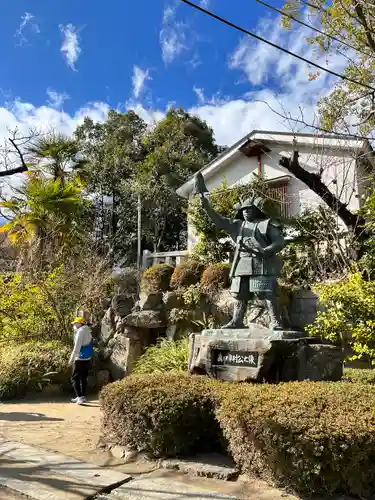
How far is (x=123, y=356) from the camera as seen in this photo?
10.3m

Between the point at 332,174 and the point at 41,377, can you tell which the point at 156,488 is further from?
the point at 332,174

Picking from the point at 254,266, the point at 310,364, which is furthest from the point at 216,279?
the point at 310,364

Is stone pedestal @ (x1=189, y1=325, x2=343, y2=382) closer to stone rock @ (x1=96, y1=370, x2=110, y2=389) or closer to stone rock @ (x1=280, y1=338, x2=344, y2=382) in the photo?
stone rock @ (x1=280, y1=338, x2=344, y2=382)

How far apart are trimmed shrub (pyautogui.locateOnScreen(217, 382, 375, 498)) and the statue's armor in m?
2.27

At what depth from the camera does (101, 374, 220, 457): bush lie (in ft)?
14.6

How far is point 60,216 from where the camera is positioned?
15195 mm

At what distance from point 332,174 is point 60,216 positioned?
9.31 m

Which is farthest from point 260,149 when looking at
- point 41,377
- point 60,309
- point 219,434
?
point 219,434

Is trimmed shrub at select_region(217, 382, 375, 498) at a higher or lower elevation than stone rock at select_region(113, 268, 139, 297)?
lower

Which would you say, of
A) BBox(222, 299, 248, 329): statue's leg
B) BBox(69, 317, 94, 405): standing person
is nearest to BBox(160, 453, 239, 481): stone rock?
BBox(222, 299, 248, 329): statue's leg

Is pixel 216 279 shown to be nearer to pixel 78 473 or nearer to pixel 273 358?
pixel 273 358

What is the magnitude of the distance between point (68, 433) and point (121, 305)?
5.47 m

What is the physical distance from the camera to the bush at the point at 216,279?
10.8 metres

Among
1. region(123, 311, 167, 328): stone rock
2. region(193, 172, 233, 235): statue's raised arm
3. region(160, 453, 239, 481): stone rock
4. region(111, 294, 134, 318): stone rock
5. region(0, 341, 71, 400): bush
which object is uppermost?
region(193, 172, 233, 235): statue's raised arm
